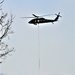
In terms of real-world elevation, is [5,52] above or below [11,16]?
below

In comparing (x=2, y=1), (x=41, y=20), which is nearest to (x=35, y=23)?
(x=41, y=20)

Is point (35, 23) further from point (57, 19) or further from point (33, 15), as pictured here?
point (57, 19)

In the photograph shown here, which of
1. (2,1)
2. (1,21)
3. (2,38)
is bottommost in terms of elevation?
(2,38)

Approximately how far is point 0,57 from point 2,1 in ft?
12.5

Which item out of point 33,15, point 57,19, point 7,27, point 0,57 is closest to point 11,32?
point 7,27

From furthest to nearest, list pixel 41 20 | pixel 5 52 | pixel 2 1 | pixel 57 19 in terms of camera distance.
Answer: pixel 57 19, pixel 41 20, pixel 5 52, pixel 2 1

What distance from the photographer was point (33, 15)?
77.8 ft

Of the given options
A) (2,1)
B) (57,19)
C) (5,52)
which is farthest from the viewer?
(57,19)

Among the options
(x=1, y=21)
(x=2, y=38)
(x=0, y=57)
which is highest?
(x=1, y=21)

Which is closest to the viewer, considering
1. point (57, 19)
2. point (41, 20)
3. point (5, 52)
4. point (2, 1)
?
point (2, 1)

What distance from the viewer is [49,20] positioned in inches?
974

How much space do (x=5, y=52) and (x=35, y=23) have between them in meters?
7.37

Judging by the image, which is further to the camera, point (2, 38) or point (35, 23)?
point (35, 23)

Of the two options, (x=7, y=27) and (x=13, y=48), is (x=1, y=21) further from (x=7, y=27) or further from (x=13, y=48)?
(x=13, y=48)
